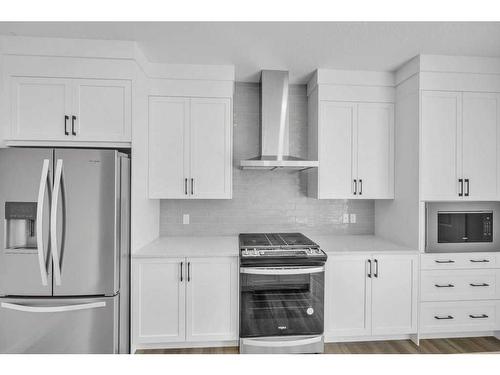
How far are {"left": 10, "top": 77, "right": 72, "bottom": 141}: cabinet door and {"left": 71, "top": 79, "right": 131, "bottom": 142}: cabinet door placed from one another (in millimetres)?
79

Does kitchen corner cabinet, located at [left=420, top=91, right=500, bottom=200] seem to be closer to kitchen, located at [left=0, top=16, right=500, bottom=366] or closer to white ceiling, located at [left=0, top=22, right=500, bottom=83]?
kitchen, located at [left=0, top=16, right=500, bottom=366]

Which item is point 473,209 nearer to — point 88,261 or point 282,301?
point 282,301

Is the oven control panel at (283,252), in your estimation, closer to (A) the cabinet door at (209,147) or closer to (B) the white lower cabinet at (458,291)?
(A) the cabinet door at (209,147)

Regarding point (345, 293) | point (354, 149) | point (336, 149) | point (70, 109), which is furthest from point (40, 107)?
point (345, 293)

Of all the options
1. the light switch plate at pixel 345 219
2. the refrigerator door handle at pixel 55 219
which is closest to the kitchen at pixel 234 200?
the refrigerator door handle at pixel 55 219

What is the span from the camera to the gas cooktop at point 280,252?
92.7 inches

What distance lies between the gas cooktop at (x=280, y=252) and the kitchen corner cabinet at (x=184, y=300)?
0.48 ft

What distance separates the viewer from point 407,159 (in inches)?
106

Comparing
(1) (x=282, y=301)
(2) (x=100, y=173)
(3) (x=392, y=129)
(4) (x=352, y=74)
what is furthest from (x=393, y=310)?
(2) (x=100, y=173)

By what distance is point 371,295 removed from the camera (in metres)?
2.53

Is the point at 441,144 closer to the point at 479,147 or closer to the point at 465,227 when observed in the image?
the point at 479,147

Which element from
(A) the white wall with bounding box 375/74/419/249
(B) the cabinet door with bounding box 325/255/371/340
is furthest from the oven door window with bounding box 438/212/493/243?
(B) the cabinet door with bounding box 325/255/371/340

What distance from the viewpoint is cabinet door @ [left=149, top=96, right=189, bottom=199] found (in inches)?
107

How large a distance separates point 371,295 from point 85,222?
7.68 feet
